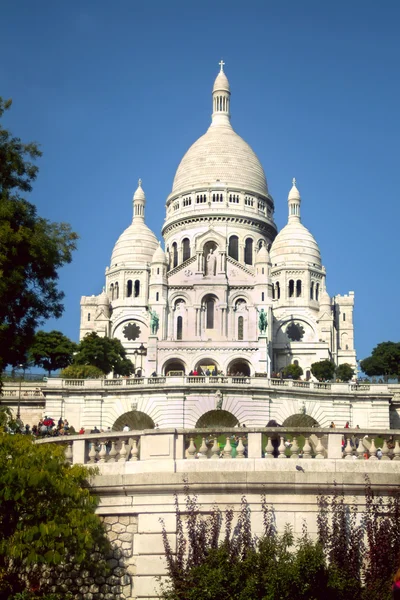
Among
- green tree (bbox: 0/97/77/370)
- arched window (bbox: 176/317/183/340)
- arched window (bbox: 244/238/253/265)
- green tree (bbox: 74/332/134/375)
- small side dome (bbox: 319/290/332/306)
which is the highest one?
arched window (bbox: 244/238/253/265)

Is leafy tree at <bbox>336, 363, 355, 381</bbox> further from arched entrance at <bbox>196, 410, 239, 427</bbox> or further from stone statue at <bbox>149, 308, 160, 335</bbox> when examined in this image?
arched entrance at <bbox>196, 410, 239, 427</bbox>

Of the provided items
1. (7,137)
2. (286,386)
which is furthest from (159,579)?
(286,386)

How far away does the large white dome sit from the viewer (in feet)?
359

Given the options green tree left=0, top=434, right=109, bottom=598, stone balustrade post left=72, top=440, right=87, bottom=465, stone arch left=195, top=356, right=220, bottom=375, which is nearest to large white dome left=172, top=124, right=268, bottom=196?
stone arch left=195, top=356, right=220, bottom=375

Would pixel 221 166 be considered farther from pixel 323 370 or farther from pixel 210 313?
pixel 323 370

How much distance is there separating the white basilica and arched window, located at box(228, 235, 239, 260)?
0.33 ft

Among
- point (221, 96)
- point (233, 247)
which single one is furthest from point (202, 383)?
point (221, 96)

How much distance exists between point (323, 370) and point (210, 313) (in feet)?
50.3

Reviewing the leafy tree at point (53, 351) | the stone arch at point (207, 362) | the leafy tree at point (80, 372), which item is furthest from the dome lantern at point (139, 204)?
the leafy tree at point (80, 372)

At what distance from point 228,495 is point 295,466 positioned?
1.05 metres

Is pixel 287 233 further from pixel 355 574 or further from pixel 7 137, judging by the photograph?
pixel 355 574

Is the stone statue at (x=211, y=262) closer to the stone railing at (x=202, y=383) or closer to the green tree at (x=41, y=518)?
the stone railing at (x=202, y=383)

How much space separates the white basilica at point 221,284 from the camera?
8638 centimetres

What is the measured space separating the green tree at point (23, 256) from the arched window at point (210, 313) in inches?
2735
